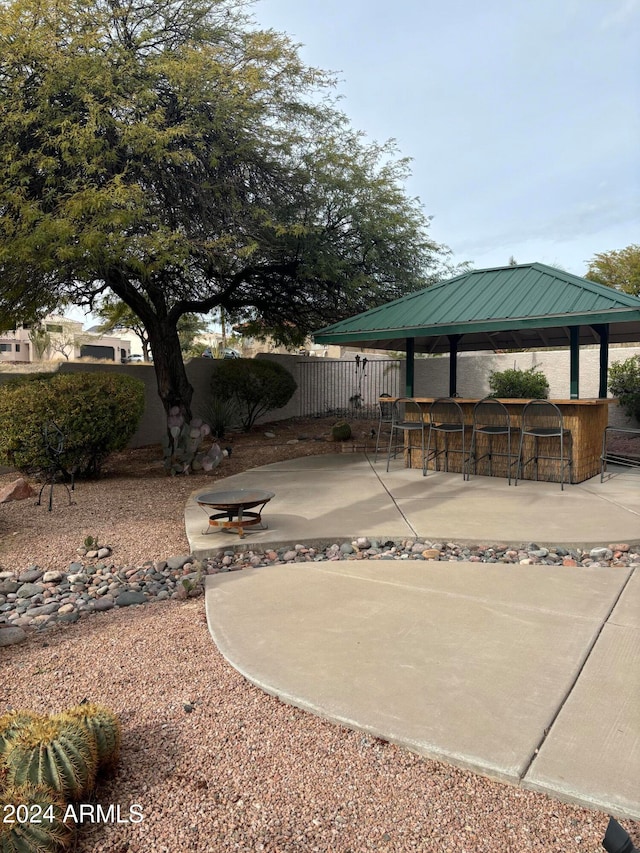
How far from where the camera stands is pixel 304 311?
12508mm

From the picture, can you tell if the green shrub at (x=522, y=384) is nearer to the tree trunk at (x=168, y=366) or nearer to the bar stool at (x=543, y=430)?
the bar stool at (x=543, y=430)

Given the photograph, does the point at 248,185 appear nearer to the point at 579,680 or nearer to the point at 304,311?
the point at 304,311

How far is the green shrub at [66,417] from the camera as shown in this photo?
25.9 feet

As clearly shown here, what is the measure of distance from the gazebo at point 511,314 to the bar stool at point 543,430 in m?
0.63

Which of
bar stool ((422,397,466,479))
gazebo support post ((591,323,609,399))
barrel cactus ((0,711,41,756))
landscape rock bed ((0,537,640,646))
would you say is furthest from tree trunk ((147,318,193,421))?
barrel cactus ((0,711,41,756))

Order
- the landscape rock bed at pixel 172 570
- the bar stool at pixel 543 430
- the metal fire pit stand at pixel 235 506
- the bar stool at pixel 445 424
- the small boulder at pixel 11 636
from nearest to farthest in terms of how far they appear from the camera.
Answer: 1. the small boulder at pixel 11 636
2. the landscape rock bed at pixel 172 570
3. the metal fire pit stand at pixel 235 506
4. the bar stool at pixel 543 430
5. the bar stool at pixel 445 424

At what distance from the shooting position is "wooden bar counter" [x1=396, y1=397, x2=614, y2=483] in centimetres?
780

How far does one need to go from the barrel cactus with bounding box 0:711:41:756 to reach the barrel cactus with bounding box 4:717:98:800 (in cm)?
4

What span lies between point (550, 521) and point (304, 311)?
26.0ft

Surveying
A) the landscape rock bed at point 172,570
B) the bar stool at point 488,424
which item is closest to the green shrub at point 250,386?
the bar stool at point 488,424

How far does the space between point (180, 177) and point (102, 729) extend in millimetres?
8770

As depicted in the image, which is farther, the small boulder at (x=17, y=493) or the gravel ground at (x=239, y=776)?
the small boulder at (x=17, y=493)

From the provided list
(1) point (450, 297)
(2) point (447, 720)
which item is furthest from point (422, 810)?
(1) point (450, 297)

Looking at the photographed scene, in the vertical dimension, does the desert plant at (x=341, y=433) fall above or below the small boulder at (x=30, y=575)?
above
